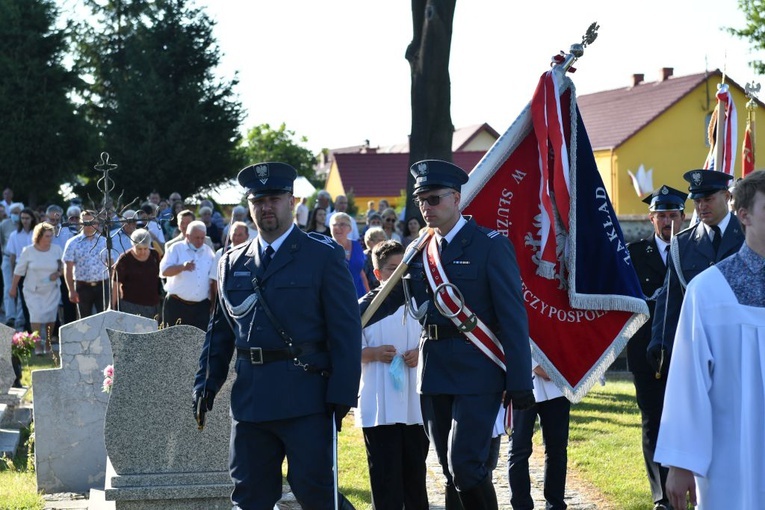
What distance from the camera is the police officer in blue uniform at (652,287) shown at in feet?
26.7

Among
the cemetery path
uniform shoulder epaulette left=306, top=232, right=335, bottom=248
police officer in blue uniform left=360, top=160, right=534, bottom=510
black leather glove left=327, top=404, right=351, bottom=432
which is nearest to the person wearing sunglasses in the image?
the cemetery path

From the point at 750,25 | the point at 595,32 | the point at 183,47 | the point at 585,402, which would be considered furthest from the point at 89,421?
the point at 183,47

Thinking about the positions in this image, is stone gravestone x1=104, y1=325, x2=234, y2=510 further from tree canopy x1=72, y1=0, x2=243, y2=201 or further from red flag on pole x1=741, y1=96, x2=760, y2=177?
tree canopy x1=72, y1=0, x2=243, y2=201

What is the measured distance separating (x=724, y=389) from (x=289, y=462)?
2245mm

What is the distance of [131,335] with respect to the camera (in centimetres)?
753

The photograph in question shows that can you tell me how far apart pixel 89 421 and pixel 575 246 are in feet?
13.6

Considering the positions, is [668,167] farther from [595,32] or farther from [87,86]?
[595,32]

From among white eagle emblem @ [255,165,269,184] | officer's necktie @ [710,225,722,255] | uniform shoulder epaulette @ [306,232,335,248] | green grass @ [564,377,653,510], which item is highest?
white eagle emblem @ [255,165,269,184]

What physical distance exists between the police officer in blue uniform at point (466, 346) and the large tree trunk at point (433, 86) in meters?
11.2

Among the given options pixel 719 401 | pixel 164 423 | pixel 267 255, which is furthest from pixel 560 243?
pixel 719 401

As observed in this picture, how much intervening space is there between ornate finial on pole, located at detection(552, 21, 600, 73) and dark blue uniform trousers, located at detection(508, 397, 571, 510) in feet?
6.90

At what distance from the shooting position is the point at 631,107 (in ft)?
197

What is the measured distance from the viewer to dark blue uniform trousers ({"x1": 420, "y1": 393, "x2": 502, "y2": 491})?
603cm

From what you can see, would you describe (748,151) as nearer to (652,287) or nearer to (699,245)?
(652,287)
